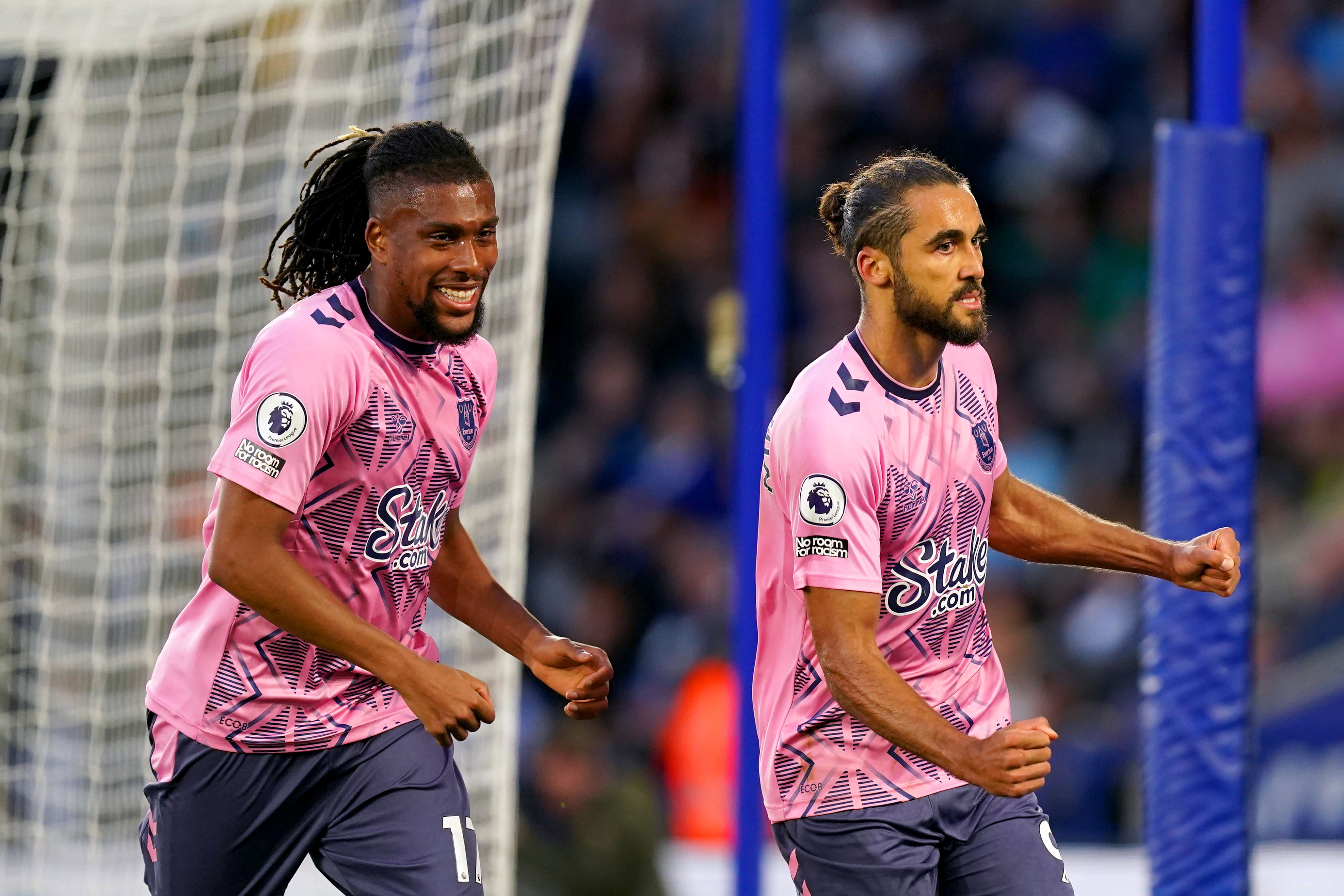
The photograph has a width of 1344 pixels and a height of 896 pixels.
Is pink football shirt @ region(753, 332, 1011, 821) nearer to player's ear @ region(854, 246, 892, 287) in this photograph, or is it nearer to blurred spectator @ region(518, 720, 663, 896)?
player's ear @ region(854, 246, 892, 287)

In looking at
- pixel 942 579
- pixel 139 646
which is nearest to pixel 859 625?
pixel 942 579

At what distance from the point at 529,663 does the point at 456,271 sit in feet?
2.28

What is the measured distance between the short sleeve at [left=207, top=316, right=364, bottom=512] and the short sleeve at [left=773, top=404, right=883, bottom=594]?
2.47 feet

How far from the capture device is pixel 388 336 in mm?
3004

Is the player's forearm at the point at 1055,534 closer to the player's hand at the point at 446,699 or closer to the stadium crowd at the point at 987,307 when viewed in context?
the player's hand at the point at 446,699

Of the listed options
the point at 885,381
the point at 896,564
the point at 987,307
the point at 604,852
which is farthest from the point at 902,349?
the point at 987,307

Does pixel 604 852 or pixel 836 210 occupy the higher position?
pixel 836 210

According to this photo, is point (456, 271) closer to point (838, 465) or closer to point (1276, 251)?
point (838, 465)

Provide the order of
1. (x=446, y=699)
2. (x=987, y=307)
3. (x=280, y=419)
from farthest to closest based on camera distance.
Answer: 1. (x=987, y=307)
2. (x=280, y=419)
3. (x=446, y=699)

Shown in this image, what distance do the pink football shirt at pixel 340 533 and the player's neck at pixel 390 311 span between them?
1 centimetres

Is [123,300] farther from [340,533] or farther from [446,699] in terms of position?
[446,699]

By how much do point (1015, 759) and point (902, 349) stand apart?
2.58 ft

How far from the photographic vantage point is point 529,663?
305 centimetres

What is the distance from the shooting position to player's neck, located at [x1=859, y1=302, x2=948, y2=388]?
3.00 meters
